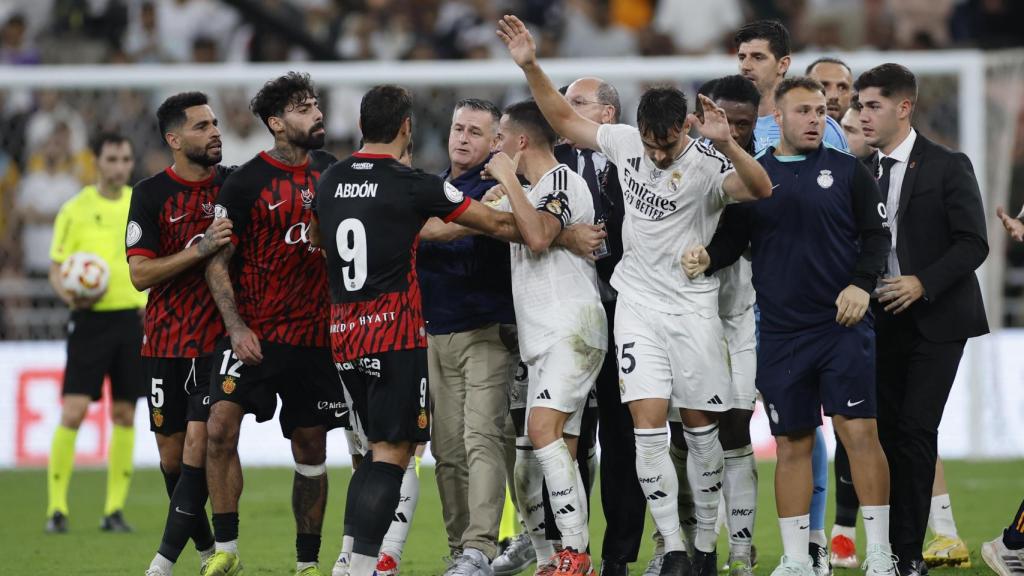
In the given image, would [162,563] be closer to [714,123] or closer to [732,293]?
[732,293]

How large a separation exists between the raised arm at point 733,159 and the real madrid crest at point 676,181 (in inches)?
8.8

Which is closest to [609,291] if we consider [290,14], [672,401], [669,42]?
[672,401]

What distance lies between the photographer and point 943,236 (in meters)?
7.10

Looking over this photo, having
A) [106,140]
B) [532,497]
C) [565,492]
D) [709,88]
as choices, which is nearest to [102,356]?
[106,140]

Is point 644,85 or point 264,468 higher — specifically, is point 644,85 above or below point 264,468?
above

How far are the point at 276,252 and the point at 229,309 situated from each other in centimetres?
39

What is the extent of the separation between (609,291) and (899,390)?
61.9 inches

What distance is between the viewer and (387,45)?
1728 centimetres

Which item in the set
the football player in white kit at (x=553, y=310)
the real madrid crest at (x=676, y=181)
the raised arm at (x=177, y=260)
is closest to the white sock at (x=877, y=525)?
the football player in white kit at (x=553, y=310)

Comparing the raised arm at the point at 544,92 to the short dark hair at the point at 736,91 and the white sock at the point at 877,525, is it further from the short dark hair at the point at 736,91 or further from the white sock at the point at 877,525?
the white sock at the point at 877,525

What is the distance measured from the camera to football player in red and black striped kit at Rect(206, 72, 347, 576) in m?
7.10

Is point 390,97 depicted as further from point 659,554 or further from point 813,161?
point 659,554

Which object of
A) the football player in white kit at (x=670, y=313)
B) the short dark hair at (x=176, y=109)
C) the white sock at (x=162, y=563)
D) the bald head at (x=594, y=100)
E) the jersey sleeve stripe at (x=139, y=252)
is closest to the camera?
the football player in white kit at (x=670, y=313)

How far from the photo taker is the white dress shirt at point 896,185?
721cm
